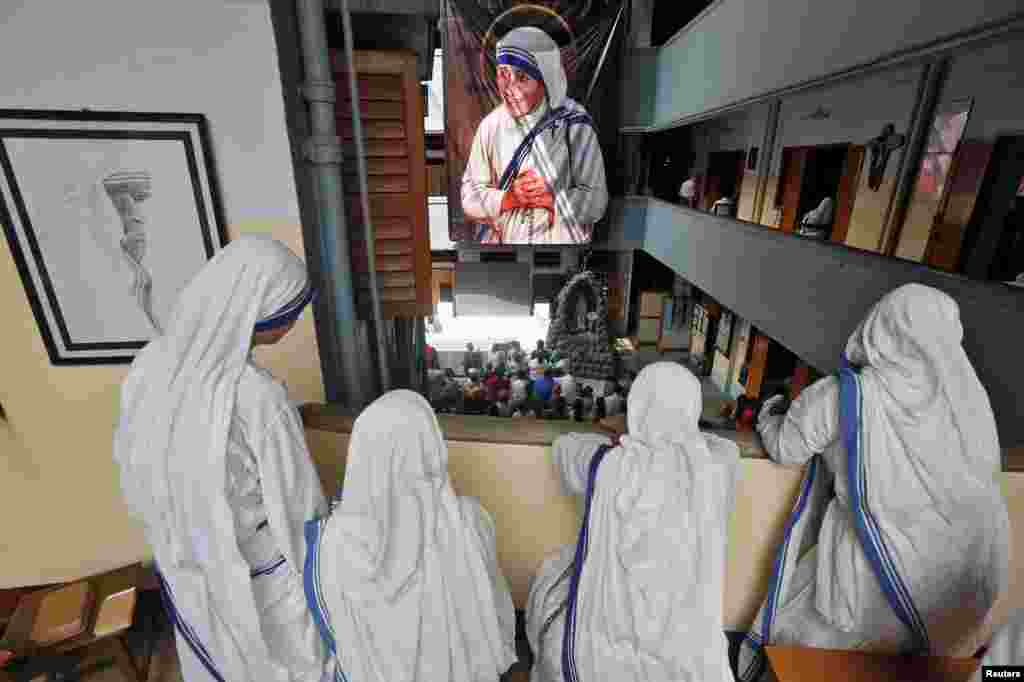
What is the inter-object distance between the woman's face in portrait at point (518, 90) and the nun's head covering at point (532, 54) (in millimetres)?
59

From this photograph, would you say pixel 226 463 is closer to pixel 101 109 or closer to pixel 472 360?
pixel 101 109

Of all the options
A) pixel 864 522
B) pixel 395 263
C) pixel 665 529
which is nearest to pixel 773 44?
pixel 395 263

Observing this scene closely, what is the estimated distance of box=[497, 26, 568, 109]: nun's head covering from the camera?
18.4 feet

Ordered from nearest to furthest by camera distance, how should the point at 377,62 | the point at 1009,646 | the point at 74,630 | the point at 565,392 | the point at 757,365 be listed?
the point at 1009,646
the point at 74,630
the point at 377,62
the point at 565,392
the point at 757,365

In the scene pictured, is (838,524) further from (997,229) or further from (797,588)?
(997,229)

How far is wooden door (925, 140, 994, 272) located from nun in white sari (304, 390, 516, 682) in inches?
152

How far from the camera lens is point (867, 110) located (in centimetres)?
446

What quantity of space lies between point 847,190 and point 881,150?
50 centimetres

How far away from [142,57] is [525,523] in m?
2.18

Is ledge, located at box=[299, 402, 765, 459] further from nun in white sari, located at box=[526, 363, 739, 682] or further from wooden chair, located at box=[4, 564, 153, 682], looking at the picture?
wooden chair, located at box=[4, 564, 153, 682]

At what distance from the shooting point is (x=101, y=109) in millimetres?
1612

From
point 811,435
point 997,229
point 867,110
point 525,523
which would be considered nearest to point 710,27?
point 867,110

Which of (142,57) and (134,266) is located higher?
(142,57)

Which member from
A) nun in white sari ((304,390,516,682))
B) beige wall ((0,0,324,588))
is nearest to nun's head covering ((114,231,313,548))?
nun in white sari ((304,390,516,682))
